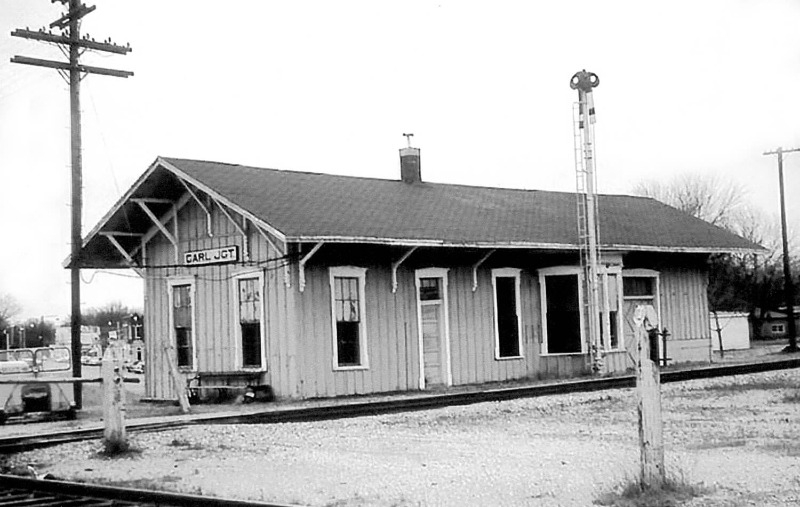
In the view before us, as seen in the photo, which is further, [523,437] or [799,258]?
[799,258]

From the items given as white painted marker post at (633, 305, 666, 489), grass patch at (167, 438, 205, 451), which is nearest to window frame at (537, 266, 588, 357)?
grass patch at (167, 438, 205, 451)

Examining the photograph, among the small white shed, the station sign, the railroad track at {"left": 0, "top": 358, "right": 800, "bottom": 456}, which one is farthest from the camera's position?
the small white shed

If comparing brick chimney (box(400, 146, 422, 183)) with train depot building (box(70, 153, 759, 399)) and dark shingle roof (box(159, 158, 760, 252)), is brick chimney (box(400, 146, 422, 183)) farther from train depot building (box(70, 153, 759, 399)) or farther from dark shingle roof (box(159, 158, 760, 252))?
dark shingle roof (box(159, 158, 760, 252))

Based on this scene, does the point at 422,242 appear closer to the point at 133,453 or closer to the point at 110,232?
the point at 110,232

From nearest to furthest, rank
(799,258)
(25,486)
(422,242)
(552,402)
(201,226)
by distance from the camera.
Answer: (25,486), (552,402), (422,242), (201,226), (799,258)

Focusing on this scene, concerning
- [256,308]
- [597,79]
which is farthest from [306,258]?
[597,79]

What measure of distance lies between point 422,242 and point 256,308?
10.9ft

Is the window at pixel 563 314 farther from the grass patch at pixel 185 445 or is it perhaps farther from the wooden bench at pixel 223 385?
the grass patch at pixel 185 445

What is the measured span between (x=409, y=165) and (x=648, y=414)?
60.7 feet

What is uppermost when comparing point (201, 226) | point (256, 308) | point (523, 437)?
point (201, 226)

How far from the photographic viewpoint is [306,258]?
752 inches

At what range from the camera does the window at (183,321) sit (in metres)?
22.1

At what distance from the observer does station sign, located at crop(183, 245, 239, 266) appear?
20805 millimetres

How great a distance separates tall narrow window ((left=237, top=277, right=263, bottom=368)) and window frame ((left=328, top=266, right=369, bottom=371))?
1.39 m
